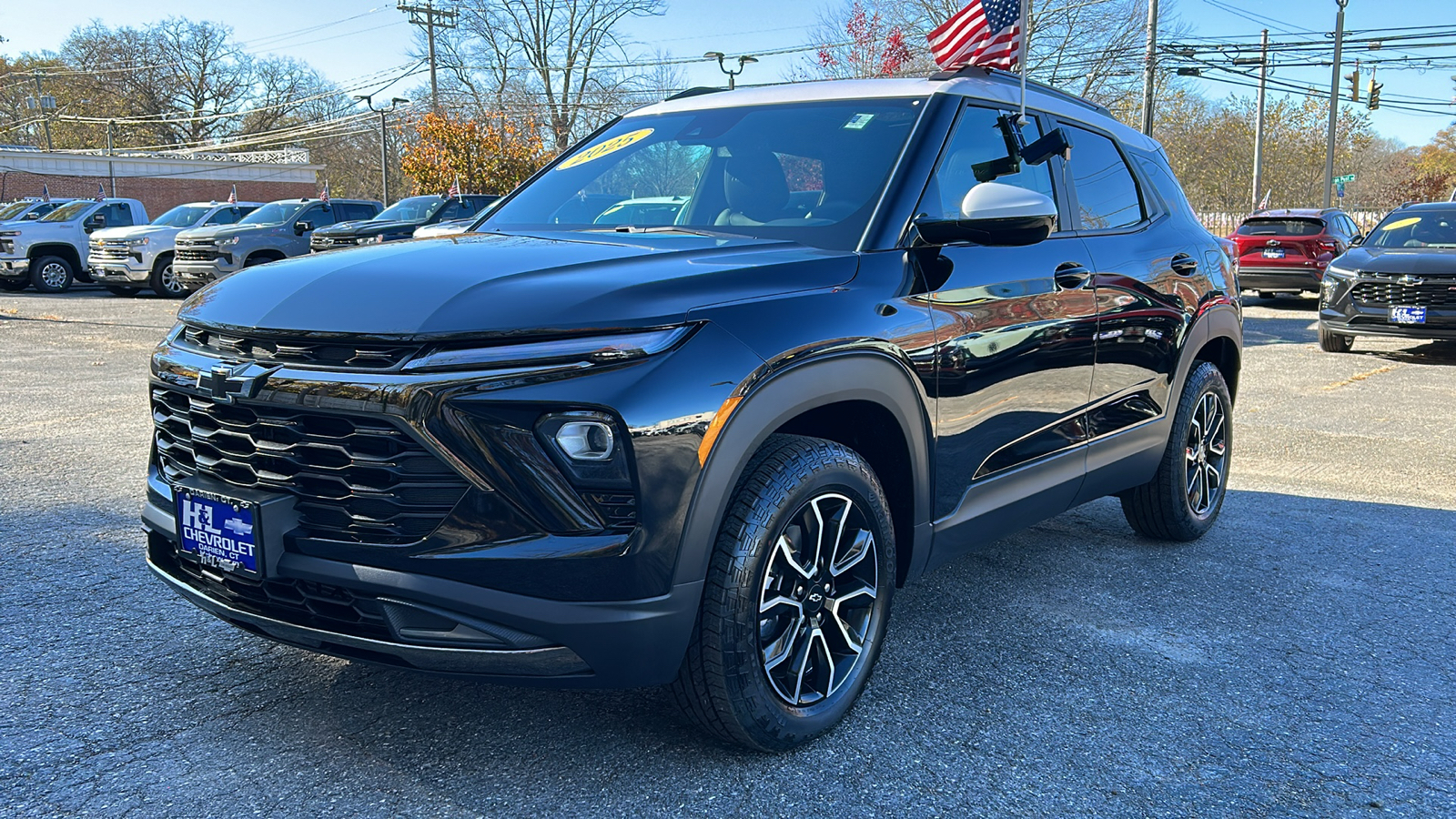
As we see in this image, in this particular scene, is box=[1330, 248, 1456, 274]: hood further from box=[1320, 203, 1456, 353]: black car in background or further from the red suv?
the red suv

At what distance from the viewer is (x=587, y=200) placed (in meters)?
3.80

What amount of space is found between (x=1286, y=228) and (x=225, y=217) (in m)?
19.1

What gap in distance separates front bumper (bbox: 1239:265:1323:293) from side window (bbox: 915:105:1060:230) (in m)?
15.3

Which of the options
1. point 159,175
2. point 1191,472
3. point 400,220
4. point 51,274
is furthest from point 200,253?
point 159,175

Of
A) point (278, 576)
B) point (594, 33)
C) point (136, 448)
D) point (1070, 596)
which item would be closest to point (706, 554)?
point (278, 576)

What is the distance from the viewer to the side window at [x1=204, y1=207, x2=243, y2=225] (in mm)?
20688

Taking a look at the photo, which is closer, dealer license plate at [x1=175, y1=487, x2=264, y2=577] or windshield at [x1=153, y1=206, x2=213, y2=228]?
dealer license plate at [x1=175, y1=487, x2=264, y2=577]

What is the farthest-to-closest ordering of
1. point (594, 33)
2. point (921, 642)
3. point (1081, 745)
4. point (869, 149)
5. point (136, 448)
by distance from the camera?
point (594, 33) < point (136, 448) < point (921, 642) < point (869, 149) < point (1081, 745)

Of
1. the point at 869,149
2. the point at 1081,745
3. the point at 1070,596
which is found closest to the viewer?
the point at 1081,745

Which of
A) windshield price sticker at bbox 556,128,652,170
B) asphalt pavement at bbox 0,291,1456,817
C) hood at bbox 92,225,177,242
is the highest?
hood at bbox 92,225,177,242

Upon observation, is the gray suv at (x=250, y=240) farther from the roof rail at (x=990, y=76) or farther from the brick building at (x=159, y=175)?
the brick building at (x=159, y=175)

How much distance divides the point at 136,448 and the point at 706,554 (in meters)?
5.15

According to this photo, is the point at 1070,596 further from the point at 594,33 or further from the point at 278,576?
the point at 594,33

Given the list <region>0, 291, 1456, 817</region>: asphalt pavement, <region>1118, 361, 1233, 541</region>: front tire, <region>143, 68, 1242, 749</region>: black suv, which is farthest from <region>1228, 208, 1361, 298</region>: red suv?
<region>143, 68, 1242, 749</region>: black suv
